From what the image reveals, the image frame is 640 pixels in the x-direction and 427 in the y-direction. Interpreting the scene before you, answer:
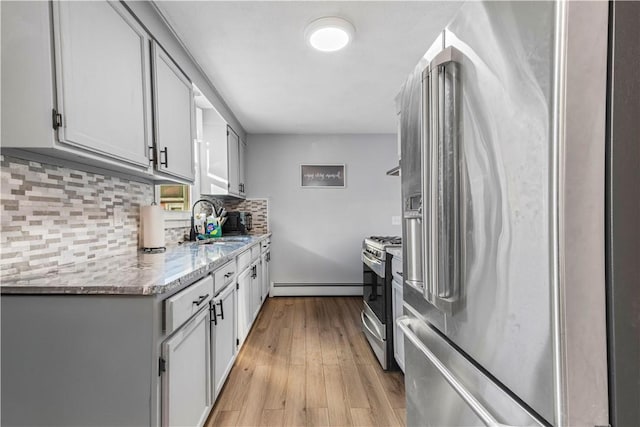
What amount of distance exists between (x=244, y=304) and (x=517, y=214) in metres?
2.30

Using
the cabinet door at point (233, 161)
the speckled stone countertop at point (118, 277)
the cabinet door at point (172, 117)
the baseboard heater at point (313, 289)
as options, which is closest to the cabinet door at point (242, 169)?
the cabinet door at point (233, 161)

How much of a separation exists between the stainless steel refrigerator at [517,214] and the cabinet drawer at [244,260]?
5.59 ft

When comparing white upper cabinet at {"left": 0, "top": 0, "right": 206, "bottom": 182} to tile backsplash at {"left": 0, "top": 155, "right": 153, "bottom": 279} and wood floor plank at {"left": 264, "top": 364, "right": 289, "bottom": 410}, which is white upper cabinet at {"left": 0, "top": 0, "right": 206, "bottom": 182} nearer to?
tile backsplash at {"left": 0, "top": 155, "right": 153, "bottom": 279}

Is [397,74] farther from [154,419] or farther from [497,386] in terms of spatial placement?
[154,419]

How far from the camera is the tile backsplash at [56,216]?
1.09 meters

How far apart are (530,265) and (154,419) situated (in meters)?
1.24

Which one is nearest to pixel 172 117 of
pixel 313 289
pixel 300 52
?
pixel 300 52

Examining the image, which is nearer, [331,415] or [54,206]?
[54,206]

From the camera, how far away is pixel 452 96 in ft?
2.44

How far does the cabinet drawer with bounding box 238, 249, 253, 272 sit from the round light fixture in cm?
164

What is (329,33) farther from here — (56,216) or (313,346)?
(313,346)

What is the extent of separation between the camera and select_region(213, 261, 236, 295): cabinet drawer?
5.31ft

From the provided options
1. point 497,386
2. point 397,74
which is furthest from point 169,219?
point 497,386

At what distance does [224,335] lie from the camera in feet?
5.83
